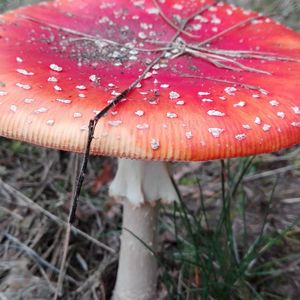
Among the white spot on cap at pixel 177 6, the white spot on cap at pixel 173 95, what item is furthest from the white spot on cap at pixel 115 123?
the white spot on cap at pixel 177 6

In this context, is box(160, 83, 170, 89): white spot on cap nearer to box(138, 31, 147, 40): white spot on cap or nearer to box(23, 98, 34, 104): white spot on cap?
box(23, 98, 34, 104): white spot on cap

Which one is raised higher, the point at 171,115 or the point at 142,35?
the point at 142,35

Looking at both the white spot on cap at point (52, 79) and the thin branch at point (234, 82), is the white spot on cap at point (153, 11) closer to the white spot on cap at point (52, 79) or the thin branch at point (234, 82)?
the thin branch at point (234, 82)

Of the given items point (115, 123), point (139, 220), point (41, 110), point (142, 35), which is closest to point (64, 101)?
point (41, 110)

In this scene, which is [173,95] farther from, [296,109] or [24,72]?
[24,72]

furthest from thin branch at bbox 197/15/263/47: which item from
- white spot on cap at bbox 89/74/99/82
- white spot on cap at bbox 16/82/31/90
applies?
white spot on cap at bbox 16/82/31/90

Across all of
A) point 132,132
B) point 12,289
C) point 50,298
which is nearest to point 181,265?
point 50,298

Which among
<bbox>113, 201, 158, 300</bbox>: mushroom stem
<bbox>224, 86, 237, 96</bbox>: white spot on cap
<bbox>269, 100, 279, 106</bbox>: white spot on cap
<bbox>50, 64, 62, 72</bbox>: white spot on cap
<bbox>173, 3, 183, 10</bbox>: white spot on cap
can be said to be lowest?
<bbox>113, 201, 158, 300</bbox>: mushroom stem

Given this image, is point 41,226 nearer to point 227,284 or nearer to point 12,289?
point 12,289
